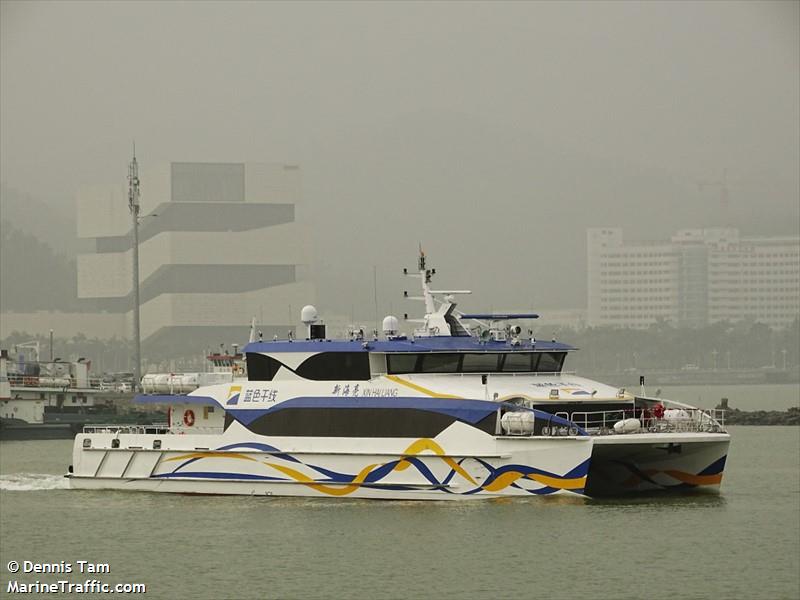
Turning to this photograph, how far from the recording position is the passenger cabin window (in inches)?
1353

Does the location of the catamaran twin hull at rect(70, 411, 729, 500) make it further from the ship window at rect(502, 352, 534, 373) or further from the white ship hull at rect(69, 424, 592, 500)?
the ship window at rect(502, 352, 534, 373)

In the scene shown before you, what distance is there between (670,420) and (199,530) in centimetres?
997

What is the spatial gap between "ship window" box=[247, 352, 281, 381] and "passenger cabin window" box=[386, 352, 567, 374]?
288 cm

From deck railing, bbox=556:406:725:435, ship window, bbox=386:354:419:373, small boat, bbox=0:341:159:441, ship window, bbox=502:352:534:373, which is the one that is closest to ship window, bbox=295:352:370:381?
ship window, bbox=386:354:419:373

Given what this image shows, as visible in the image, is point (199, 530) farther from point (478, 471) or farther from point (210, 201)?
Answer: point (210, 201)

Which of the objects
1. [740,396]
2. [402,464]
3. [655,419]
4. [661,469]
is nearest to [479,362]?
[402,464]

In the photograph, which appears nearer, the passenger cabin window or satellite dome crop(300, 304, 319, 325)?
the passenger cabin window

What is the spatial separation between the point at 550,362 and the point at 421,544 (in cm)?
743

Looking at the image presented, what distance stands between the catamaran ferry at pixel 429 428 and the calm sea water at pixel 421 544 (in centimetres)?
56

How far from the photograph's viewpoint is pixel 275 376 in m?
36.1

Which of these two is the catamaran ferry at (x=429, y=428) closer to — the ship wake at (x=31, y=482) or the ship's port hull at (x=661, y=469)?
the ship's port hull at (x=661, y=469)

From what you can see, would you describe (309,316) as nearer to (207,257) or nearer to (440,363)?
(440,363)

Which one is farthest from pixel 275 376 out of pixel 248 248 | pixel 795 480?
pixel 248 248

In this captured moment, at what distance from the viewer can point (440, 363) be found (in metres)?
34.5
